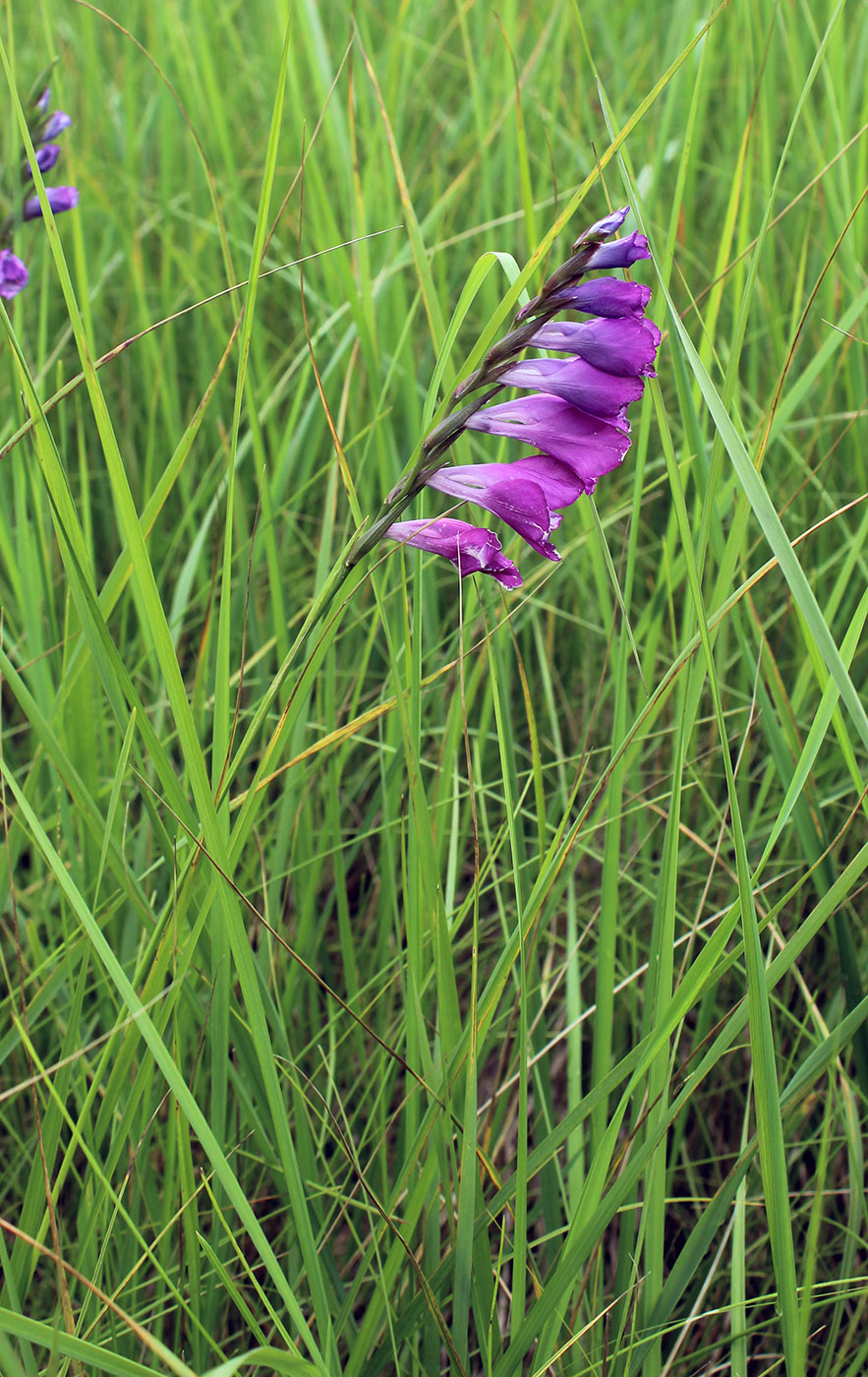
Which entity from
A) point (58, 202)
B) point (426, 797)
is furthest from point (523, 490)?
point (58, 202)

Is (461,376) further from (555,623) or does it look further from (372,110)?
(372,110)

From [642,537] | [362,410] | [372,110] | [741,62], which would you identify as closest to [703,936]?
[642,537]

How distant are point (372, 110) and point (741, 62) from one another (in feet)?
2.61

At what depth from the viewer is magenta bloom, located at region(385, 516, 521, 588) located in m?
0.76

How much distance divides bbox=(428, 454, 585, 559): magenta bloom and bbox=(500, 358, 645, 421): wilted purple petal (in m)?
0.06

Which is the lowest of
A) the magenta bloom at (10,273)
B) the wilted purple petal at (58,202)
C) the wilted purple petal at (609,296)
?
the wilted purple petal at (609,296)

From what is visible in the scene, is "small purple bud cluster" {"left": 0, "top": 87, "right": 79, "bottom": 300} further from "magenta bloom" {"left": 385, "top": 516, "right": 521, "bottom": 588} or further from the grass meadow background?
"magenta bloom" {"left": 385, "top": 516, "right": 521, "bottom": 588}

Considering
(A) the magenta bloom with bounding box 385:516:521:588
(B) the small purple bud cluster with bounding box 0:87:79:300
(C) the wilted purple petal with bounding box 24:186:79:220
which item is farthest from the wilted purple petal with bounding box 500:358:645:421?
(C) the wilted purple petal with bounding box 24:186:79:220

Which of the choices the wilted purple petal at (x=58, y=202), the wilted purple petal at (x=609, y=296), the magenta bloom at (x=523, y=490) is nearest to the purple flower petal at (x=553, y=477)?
the magenta bloom at (x=523, y=490)

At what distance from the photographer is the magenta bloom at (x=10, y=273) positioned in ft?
3.83

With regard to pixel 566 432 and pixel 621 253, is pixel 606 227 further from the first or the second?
pixel 566 432

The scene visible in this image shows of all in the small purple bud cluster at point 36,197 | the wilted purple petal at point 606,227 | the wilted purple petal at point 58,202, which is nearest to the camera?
the wilted purple petal at point 606,227

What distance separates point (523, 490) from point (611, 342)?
0.12 meters

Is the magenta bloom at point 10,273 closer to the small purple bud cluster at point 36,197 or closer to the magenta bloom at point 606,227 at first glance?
the small purple bud cluster at point 36,197
